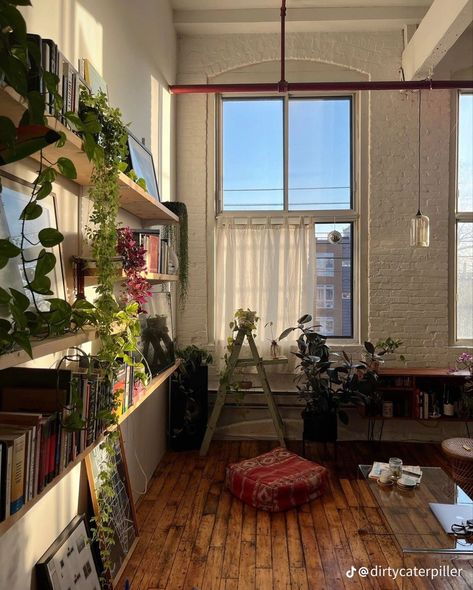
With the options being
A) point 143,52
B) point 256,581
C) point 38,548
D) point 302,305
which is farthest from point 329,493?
point 143,52

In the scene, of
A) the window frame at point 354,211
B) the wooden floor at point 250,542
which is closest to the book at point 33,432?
the wooden floor at point 250,542

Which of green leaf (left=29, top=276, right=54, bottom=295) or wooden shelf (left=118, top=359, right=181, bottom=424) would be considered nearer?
green leaf (left=29, top=276, right=54, bottom=295)

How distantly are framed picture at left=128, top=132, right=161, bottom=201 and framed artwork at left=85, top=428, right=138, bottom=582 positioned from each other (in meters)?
1.58

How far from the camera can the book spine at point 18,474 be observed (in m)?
1.32

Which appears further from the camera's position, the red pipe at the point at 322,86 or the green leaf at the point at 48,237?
the red pipe at the point at 322,86

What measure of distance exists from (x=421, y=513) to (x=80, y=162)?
239cm

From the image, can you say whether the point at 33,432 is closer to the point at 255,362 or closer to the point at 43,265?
the point at 43,265

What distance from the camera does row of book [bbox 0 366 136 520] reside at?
1.33m

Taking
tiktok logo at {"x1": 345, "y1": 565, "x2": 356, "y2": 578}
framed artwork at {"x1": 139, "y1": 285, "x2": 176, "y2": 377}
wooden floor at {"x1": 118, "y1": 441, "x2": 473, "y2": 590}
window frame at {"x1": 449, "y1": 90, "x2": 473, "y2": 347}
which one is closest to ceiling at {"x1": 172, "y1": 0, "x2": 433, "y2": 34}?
window frame at {"x1": 449, "y1": 90, "x2": 473, "y2": 347}

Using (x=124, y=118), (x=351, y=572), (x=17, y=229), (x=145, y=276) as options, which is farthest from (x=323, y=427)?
(x=17, y=229)

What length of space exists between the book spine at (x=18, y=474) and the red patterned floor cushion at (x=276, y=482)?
2083mm

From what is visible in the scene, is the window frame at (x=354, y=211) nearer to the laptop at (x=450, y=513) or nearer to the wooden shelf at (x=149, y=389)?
the wooden shelf at (x=149, y=389)

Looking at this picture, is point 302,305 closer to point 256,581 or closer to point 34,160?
point 256,581

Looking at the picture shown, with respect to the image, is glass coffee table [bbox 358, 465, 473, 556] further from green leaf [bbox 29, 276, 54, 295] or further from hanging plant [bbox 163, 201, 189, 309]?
hanging plant [bbox 163, 201, 189, 309]
